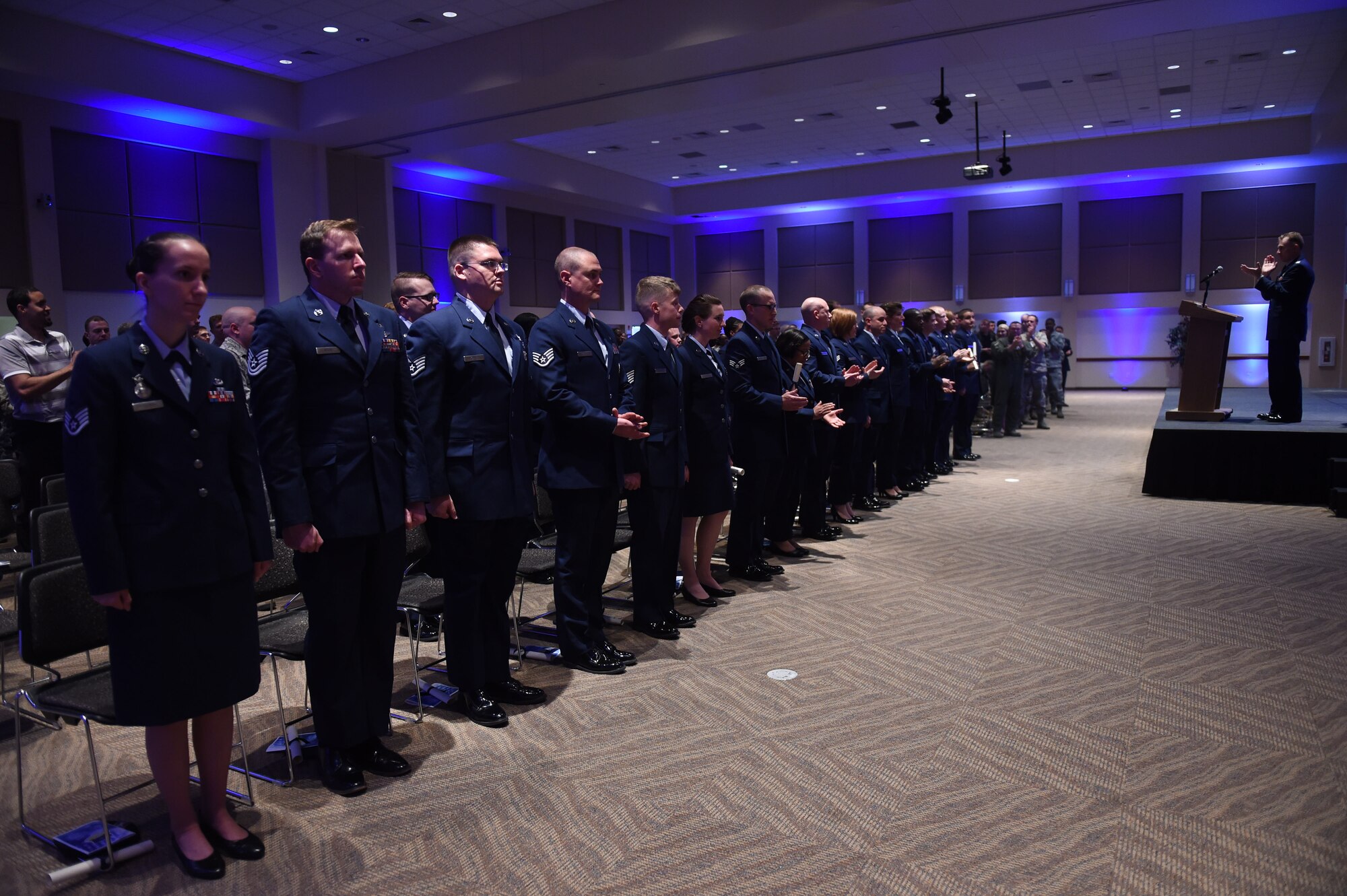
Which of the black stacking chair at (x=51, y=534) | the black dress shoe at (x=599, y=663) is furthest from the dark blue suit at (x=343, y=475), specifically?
the black stacking chair at (x=51, y=534)

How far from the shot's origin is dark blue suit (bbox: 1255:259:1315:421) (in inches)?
316

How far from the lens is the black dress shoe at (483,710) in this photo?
137 inches

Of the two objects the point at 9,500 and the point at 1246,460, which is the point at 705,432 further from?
the point at 1246,460

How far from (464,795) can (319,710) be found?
21.7 inches

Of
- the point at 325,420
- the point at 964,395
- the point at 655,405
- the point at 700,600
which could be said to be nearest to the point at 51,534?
the point at 325,420

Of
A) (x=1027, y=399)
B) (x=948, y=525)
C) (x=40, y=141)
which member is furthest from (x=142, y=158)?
(x=1027, y=399)

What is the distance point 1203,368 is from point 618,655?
7.22 m

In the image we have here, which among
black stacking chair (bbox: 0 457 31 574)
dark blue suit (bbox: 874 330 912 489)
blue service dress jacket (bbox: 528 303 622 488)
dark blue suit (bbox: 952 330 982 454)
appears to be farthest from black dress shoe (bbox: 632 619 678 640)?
dark blue suit (bbox: 952 330 982 454)

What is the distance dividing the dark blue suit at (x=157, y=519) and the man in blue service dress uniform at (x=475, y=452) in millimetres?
851

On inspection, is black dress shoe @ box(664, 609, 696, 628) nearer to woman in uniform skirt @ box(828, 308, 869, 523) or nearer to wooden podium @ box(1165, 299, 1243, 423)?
woman in uniform skirt @ box(828, 308, 869, 523)

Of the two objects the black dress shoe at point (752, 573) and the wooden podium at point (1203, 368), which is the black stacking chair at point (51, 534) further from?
the wooden podium at point (1203, 368)

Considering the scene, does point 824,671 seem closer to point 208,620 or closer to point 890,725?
point 890,725

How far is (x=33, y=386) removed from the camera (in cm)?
539

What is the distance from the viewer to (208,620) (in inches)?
97.9
